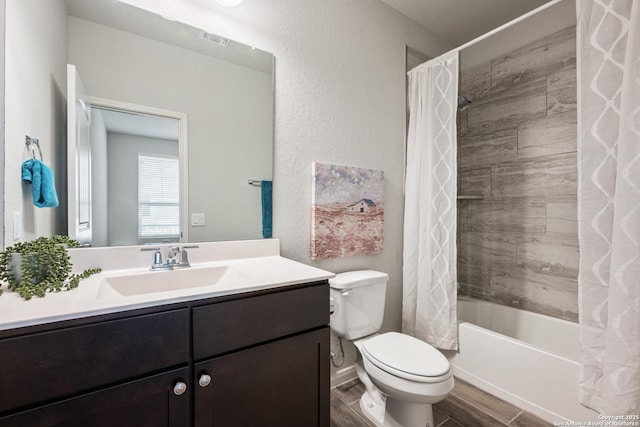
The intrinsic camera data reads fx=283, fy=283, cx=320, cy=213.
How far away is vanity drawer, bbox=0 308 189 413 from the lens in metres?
0.63

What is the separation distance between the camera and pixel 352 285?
1.59 metres

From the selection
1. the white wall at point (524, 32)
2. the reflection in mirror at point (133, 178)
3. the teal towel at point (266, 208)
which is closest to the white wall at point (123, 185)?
the reflection in mirror at point (133, 178)

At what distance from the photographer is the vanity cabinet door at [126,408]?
0.66 m

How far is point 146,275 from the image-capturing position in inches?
43.3

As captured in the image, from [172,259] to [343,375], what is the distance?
132 centimetres

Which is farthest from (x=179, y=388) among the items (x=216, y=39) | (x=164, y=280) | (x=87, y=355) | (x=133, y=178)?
(x=216, y=39)

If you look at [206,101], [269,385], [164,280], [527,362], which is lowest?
[527,362]

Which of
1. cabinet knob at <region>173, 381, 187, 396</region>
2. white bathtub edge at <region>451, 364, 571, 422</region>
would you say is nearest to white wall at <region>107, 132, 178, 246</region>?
cabinet knob at <region>173, 381, 187, 396</region>

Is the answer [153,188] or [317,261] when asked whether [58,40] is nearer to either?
[153,188]

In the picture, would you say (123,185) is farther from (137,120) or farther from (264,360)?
(264,360)

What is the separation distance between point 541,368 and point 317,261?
→ 136 centimetres

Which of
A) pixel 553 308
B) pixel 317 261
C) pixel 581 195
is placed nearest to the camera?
pixel 581 195

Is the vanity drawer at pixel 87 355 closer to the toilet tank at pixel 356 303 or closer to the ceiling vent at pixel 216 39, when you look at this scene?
the toilet tank at pixel 356 303

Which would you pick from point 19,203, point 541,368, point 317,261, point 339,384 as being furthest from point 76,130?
point 541,368
